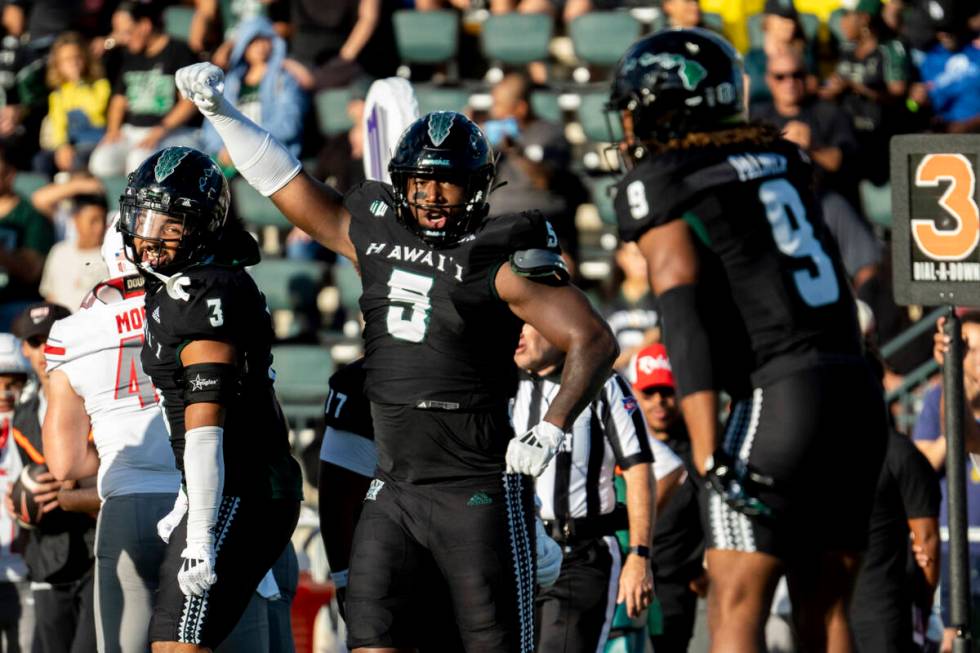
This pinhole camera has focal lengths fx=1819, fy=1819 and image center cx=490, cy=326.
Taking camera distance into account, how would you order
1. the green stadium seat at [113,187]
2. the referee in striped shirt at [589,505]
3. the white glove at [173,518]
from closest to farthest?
the white glove at [173,518], the referee in striped shirt at [589,505], the green stadium seat at [113,187]

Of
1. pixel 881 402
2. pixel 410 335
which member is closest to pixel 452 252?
pixel 410 335

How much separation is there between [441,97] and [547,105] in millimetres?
783

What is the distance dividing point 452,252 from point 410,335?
0.86 ft

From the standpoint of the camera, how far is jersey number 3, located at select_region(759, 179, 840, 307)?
4.85 m

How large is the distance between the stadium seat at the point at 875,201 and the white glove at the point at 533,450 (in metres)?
6.59

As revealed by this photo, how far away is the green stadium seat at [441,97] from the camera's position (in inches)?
487

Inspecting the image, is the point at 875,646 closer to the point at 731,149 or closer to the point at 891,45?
the point at 731,149

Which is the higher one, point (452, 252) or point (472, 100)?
point (472, 100)

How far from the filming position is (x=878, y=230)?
439 inches

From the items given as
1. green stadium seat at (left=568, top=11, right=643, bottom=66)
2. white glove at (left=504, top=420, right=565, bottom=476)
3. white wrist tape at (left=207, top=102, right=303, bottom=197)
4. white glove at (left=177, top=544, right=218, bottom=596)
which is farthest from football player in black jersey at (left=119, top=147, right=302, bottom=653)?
green stadium seat at (left=568, top=11, right=643, bottom=66)

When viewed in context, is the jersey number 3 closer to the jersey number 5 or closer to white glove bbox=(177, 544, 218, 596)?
the jersey number 5

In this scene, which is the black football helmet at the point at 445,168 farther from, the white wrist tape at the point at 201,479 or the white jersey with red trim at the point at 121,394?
the white jersey with red trim at the point at 121,394

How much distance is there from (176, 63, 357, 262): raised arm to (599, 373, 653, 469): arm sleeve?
1885 millimetres

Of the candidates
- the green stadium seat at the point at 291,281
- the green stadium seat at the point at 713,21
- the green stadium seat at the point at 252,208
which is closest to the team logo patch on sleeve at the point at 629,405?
the green stadium seat at the point at 713,21
